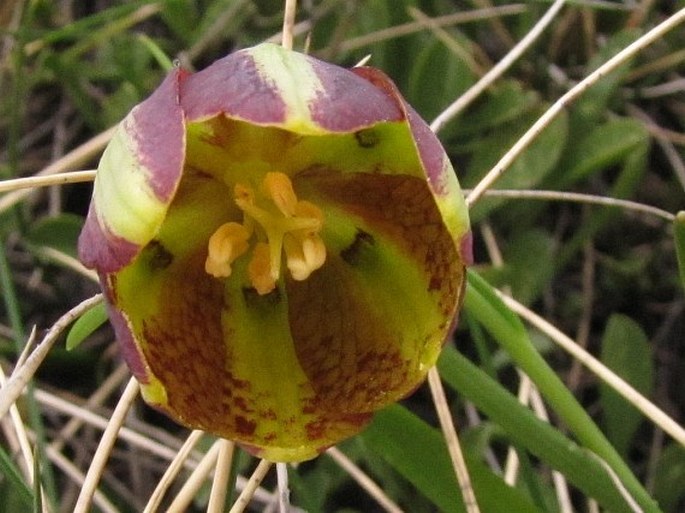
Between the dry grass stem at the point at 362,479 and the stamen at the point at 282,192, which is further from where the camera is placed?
the dry grass stem at the point at 362,479

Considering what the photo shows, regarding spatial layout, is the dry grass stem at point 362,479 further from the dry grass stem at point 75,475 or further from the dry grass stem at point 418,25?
the dry grass stem at point 418,25

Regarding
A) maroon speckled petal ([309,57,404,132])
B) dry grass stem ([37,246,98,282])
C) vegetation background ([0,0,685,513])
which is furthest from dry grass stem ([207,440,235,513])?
dry grass stem ([37,246,98,282])

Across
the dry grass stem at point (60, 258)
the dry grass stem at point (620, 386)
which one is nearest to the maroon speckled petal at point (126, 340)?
the dry grass stem at point (620, 386)

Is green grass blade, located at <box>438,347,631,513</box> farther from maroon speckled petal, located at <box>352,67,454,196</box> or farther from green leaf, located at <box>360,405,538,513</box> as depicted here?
maroon speckled petal, located at <box>352,67,454,196</box>

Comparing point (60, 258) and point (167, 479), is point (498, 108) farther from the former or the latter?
point (167, 479)

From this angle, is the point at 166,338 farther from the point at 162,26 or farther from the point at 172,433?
the point at 162,26

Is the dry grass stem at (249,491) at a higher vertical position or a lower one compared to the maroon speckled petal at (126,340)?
lower

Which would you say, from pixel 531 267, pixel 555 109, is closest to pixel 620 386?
pixel 555 109
